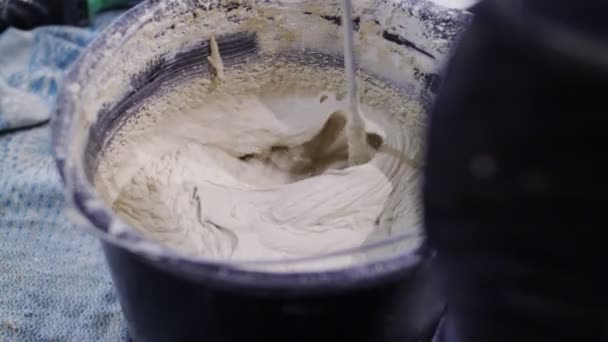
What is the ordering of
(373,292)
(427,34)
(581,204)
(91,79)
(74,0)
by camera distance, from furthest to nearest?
(74,0), (427,34), (91,79), (373,292), (581,204)

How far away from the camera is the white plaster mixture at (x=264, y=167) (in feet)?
3.23

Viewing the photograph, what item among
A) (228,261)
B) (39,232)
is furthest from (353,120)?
(39,232)

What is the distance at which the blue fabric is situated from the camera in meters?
1.15

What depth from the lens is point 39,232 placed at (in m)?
1.31

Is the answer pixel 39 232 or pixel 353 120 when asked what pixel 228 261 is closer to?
pixel 353 120

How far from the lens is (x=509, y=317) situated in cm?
55

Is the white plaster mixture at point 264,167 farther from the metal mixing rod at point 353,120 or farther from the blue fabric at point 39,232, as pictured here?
the blue fabric at point 39,232

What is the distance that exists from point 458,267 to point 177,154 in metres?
0.67

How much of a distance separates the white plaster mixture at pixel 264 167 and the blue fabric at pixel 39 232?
0.91ft

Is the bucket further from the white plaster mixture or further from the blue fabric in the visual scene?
the blue fabric

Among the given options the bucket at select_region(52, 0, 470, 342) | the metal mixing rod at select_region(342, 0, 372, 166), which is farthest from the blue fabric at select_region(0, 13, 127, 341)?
the metal mixing rod at select_region(342, 0, 372, 166)

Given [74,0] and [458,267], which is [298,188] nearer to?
[458,267]

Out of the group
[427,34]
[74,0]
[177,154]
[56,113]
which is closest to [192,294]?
[56,113]

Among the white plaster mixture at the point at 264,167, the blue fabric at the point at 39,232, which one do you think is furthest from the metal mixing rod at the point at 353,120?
the blue fabric at the point at 39,232
